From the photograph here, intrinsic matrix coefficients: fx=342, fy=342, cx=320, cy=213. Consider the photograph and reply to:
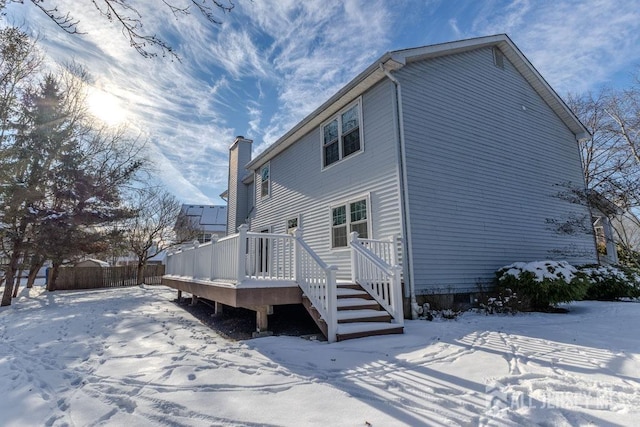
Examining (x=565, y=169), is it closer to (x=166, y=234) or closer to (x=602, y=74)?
(x=602, y=74)

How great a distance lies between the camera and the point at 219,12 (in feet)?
11.8

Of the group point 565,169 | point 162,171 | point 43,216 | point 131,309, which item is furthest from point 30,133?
point 565,169

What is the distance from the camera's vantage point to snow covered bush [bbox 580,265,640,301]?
29.6 feet

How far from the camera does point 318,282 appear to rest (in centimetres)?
545

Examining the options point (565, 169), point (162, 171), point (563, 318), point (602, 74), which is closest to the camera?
point (563, 318)

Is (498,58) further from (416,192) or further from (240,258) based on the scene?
(240,258)

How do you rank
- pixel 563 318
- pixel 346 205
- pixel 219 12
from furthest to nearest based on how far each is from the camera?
1. pixel 346 205
2. pixel 563 318
3. pixel 219 12

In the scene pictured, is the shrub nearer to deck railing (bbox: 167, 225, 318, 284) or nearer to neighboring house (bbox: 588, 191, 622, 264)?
neighboring house (bbox: 588, 191, 622, 264)

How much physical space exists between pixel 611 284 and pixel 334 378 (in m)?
9.42

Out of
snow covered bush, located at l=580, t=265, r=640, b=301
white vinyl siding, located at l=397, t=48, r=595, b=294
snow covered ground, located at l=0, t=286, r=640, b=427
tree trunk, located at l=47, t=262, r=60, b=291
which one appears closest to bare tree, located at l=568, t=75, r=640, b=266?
white vinyl siding, located at l=397, t=48, r=595, b=294

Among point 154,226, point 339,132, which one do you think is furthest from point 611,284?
point 154,226

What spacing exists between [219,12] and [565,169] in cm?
1162

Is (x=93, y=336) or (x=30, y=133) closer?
(x=93, y=336)

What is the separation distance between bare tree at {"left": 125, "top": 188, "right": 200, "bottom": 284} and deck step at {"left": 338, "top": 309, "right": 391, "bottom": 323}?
57.4 feet
